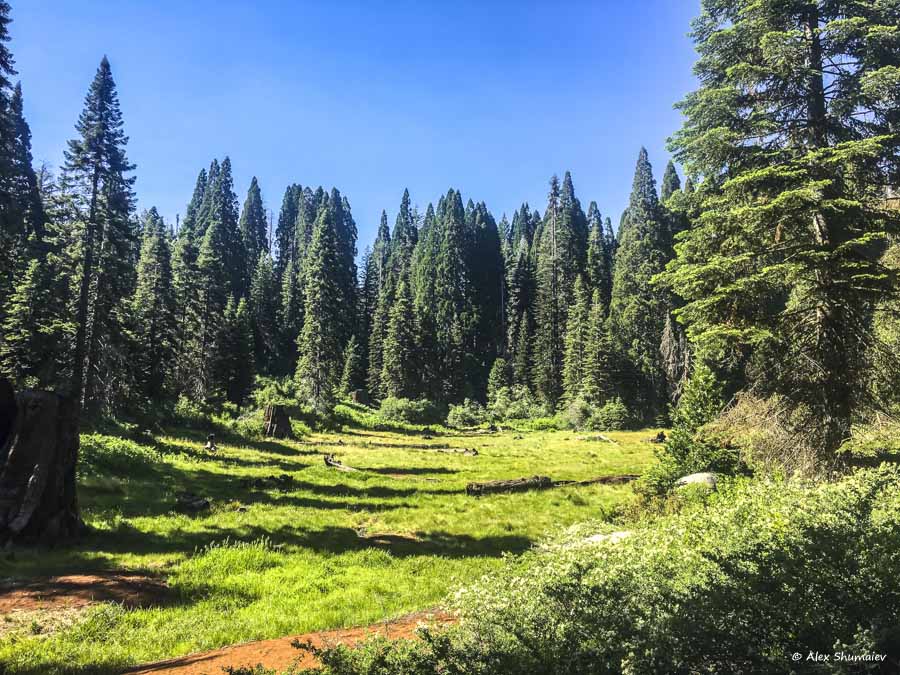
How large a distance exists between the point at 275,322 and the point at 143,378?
40118 millimetres

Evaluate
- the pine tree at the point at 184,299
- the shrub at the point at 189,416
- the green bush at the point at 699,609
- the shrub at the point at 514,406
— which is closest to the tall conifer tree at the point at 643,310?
the shrub at the point at 514,406

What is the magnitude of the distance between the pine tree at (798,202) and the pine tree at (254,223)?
95792 millimetres

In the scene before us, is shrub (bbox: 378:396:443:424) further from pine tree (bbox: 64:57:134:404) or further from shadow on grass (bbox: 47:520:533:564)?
shadow on grass (bbox: 47:520:533:564)

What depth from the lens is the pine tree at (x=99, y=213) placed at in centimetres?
2685

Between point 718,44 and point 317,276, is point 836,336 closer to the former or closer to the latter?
point 718,44

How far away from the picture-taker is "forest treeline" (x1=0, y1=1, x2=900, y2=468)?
11180 mm

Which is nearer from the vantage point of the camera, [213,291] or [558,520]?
[558,520]

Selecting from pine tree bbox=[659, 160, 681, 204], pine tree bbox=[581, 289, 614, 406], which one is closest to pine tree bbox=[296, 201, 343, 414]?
pine tree bbox=[581, 289, 614, 406]

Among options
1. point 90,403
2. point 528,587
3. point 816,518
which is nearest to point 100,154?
point 90,403

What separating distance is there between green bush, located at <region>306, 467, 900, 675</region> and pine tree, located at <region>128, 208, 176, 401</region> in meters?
38.6

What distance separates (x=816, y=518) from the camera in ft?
17.2

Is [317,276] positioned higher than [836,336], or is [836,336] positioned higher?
[317,276]

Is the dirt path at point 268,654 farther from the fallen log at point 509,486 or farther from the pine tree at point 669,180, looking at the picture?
the pine tree at point 669,180

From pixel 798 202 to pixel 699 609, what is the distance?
1037cm
